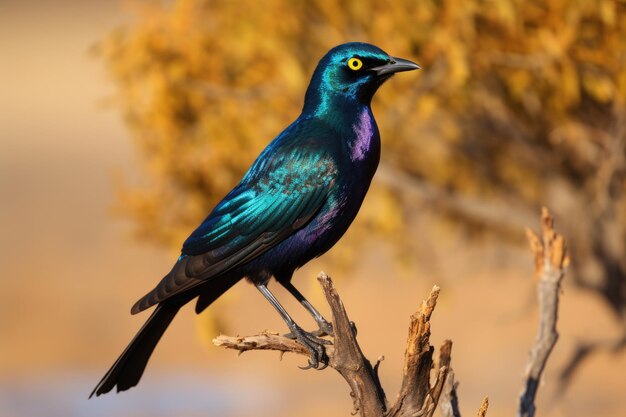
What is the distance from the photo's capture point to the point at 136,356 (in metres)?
4.87

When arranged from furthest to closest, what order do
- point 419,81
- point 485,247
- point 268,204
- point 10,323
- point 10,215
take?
1. point 10,215
2. point 10,323
3. point 485,247
4. point 419,81
5. point 268,204

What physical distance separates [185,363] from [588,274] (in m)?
5.57

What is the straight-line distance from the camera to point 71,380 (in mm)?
12352

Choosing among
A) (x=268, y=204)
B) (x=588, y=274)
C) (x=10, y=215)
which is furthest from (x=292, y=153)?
(x=10, y=215)

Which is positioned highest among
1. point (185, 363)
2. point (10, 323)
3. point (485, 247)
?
point (10, 323)

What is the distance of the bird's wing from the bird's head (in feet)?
1.17

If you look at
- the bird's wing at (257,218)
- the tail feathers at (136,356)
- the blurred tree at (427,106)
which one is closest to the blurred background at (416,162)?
the blurred tree at (427,106)

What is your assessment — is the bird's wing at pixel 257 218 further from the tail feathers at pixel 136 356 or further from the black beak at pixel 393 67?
the black beak at pixel 393 67

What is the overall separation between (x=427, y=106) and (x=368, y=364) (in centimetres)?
297

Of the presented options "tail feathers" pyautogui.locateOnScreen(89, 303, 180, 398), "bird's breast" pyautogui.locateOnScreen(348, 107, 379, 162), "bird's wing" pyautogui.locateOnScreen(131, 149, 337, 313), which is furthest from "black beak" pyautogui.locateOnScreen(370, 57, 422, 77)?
"tail feathers" pyautogui.locateOnScreen(89, 303, 180, 398)

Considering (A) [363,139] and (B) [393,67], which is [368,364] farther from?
(B) [393,67]

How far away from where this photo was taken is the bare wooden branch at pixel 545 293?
5223 mm

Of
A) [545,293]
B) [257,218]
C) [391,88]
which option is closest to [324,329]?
[257,218]

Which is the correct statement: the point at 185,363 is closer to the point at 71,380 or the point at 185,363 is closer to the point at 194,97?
the point at 71,380
